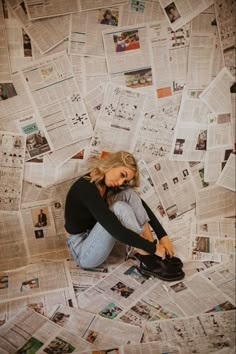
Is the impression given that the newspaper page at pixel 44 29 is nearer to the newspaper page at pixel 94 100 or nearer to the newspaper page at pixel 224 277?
the newspaper page at pixel 94 100

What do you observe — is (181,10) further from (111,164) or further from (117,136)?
(111,164)

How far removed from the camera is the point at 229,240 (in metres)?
1.96

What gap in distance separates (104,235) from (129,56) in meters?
0.81

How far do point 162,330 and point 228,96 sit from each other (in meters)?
1.12

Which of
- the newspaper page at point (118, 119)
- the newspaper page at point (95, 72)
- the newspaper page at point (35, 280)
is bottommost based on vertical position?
the newspaper page at point (35, 280)

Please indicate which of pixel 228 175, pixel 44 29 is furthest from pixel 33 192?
pixel 228 175

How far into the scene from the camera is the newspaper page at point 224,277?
5.18ft

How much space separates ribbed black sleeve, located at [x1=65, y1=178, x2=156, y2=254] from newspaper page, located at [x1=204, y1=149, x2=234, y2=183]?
0.53 metres

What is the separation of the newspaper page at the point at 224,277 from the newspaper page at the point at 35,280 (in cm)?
61

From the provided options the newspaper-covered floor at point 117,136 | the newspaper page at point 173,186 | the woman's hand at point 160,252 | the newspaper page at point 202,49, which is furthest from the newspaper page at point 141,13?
the woman's hand at point 160,252

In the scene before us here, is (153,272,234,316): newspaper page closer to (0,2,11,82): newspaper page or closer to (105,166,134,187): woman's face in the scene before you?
(105,166,134,187): woman's face

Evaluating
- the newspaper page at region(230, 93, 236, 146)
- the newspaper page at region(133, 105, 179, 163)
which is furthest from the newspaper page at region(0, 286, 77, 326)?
the newspaper page at region(230, 93, 236, 146)

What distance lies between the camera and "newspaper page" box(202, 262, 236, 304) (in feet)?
5.18

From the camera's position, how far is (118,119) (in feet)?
6.11
